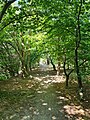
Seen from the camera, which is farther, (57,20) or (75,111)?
(75,111)

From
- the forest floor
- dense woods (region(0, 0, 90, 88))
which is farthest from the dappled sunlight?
dense woods (region(0, 0, 90, 88))

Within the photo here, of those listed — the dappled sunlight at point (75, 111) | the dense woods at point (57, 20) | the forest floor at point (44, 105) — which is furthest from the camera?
the dappled sunlight at point (75, 111)

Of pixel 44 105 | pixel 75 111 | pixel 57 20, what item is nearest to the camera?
pixel 57 20

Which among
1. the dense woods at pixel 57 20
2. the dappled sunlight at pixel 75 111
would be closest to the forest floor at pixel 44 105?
the dappled sunlight at pixel 75 111

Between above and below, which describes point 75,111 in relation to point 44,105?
below

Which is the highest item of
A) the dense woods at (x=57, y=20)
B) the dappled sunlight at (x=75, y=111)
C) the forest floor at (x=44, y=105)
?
Answer: the dense woods at (x=57, y=20)

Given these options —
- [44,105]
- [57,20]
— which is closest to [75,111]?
[44,105]

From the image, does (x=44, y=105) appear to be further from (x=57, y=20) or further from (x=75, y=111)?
(x=57, y=20)

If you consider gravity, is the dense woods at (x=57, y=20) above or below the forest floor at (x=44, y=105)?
above

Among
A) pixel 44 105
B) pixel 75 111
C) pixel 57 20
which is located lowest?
pixel 75 111

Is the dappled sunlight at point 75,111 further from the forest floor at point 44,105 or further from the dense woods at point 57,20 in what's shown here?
the dense woods at point 57,20

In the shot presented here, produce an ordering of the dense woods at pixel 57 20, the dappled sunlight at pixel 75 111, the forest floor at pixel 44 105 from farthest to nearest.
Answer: the dappled sunlight at pixel 75 111, the forest floor at pixel 44 105, the dense woods at pixel 57 20

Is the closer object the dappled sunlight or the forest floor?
the forest floor

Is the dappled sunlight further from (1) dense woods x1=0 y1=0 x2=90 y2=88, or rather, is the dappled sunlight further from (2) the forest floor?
(1) dense woods x1=0 y1=0 x2=90 y2=88
